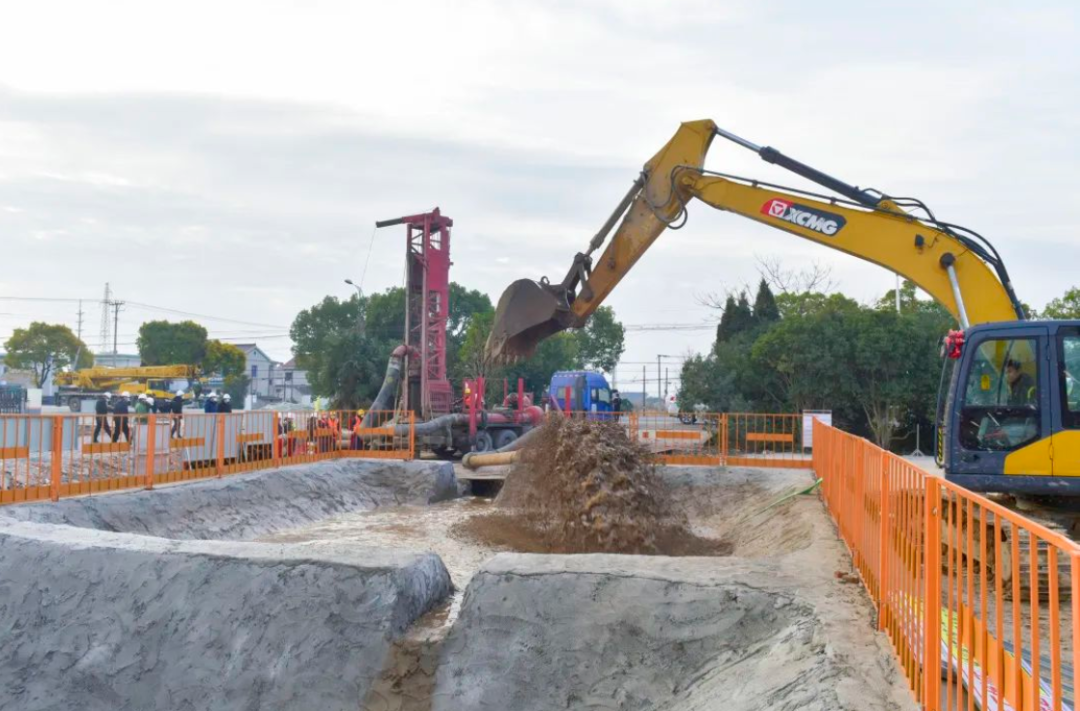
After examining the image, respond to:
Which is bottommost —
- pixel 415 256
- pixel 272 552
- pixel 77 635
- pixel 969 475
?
pixel 77 635

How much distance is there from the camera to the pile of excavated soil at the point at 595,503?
34.9ft

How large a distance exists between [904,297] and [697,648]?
30.6 m

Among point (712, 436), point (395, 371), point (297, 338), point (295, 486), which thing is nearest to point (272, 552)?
point (295, 486)

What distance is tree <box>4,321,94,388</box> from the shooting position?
62.4 metres

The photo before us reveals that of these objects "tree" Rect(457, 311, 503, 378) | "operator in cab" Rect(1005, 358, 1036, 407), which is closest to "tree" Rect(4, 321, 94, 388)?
"tree" Rect(457, 311, 503, 378)

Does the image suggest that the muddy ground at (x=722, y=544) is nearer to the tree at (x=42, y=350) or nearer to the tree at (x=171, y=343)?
the tree at (x=171, y=343)

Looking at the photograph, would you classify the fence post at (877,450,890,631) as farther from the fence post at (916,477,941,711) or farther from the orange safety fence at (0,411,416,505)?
the orange safety fence at (0,411,416,505)

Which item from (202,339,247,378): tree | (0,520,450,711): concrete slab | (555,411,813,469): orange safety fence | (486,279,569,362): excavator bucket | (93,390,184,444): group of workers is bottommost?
(0,520,450,711): concrete slab

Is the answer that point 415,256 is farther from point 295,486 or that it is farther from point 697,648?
point 697,648

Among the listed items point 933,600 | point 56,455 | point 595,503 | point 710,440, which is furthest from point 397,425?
point 933,600

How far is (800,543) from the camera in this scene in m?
8.74

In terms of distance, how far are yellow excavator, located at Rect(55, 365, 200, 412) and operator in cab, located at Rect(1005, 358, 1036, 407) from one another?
138 ft

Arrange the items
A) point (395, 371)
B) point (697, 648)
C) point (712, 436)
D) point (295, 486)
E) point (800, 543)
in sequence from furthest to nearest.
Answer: point (395, 371) → point (712, 436) → point (295, 486) → point (800, 543) → point (697, 648)

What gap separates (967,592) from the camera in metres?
3.20
